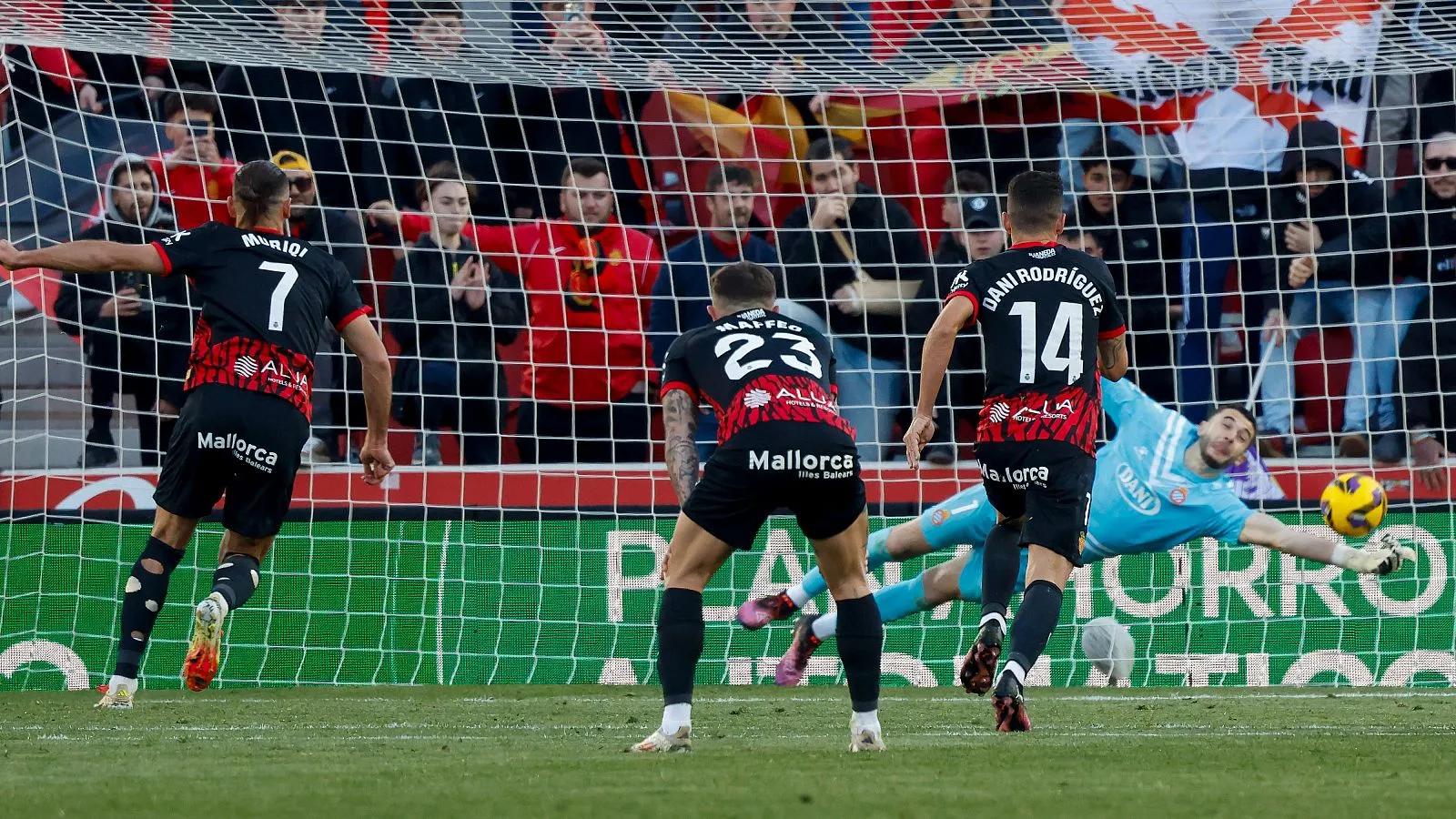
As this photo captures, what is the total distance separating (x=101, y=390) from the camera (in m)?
10.5

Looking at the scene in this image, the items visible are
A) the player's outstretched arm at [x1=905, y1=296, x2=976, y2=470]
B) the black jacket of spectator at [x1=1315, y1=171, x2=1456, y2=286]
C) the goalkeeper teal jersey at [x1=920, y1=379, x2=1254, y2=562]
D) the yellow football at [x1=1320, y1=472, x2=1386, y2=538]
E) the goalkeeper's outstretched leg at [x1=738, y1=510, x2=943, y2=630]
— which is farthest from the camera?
the black jacket of spectator at [x1=1315, y1=171, x2=1456, y2=286]

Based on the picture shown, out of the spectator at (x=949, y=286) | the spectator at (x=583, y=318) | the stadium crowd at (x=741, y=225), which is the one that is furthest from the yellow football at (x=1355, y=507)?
the spectator at (x=583, y=318)

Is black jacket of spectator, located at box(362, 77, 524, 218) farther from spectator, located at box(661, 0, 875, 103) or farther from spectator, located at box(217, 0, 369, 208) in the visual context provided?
spectator, located at box(661, 0, 875, 103)

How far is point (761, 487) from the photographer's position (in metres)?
5.45

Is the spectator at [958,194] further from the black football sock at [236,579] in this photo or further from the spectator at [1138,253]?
the black football sock at [236,579]

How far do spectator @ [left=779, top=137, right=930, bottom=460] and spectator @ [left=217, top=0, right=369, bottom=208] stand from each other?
8.51 feet

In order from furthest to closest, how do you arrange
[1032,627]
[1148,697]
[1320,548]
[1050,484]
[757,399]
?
1. [1320,548]
2. [1148,697]
3. [1050,484]
4. [1032,627]
5. [757,399]

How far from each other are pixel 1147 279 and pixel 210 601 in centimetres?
652

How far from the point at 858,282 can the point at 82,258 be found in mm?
5486

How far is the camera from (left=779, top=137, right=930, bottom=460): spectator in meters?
11.3

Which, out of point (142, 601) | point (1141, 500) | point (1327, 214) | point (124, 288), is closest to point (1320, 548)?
point (1141, 500)

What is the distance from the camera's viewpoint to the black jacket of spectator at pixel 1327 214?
1116 centimetres

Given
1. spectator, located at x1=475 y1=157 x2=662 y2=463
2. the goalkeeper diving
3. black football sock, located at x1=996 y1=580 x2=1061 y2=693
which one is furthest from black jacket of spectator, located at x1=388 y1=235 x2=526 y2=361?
black football sock, located at x1=996 y1=580 x2=1061 y2=693

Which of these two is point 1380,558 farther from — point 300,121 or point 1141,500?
point 300,121
